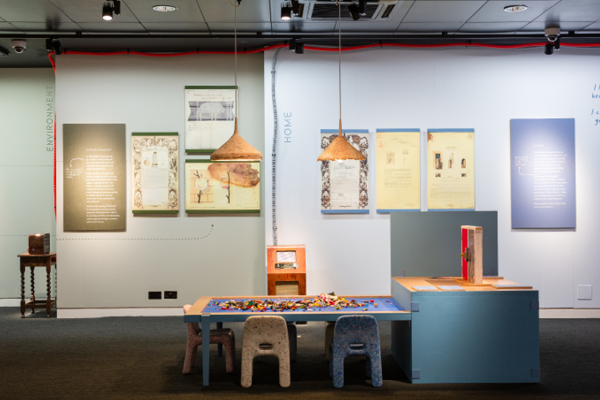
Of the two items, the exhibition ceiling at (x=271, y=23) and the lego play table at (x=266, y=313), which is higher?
the exhibition ceiling at (x=271, y=23)

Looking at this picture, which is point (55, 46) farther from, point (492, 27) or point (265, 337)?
point (492, 27)

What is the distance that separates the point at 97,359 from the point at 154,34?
397cm

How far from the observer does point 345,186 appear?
657 centimetres

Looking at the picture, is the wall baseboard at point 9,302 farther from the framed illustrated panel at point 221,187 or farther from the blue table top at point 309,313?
the blue table top at point 309,313

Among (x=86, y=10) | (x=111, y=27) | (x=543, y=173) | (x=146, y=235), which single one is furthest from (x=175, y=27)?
(x=543, y=173)

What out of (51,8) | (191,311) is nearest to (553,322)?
(191,311)

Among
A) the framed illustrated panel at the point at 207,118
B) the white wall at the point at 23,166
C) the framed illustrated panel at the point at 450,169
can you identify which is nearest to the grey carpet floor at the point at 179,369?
the white wall at the point at 23,166

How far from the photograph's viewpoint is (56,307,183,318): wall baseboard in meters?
6.68

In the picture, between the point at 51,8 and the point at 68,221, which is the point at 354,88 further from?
the point at 68,221

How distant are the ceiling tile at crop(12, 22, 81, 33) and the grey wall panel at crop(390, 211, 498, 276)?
14.9 feet

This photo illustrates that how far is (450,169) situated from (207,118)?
134 inches

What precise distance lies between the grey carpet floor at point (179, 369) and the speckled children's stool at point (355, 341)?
15 cm

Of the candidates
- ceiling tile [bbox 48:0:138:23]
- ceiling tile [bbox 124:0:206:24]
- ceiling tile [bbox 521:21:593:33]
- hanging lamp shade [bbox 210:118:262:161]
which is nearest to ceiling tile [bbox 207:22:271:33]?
ceiling tile [bbox 124:0:206:24]

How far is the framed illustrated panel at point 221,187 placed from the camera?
674cm
